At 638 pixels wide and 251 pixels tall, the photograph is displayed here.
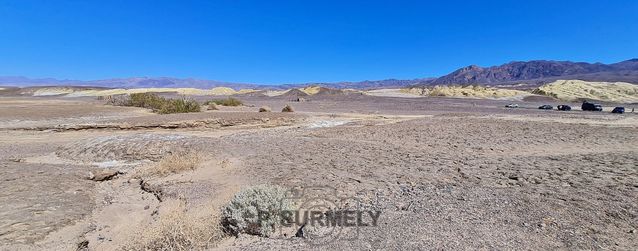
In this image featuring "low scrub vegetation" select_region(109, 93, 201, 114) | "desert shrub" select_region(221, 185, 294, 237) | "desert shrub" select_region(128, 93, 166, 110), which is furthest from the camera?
"desert shrub" select_region(128, 93, 166, 110)

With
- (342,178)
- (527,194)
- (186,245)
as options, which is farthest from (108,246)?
(527,194)

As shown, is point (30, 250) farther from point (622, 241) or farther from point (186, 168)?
point (622, 241)

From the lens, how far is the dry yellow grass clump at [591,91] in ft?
202

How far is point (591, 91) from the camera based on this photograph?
217 feet

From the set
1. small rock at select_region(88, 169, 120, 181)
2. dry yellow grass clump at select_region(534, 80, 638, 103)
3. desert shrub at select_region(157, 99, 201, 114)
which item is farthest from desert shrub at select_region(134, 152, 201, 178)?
dry yellow grass clump at select_region(534, 80, 638, 103)

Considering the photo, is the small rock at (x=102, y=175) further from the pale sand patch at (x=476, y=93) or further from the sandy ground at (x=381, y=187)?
the pale sand patch at (x=476, y=93)

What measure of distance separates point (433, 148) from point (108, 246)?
8138 mm

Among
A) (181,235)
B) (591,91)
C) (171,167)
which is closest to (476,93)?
(591,91)

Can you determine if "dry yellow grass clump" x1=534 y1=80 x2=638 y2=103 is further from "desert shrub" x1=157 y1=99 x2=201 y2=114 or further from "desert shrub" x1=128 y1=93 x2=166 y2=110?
"desert shrub" x1=128 y1=93 x2=166 y2=110

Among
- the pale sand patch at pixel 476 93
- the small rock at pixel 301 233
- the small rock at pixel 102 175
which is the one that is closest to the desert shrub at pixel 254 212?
the small rock at pixel 301 233

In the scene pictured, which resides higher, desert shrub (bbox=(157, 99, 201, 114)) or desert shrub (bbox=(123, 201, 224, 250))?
desert shrub (bbox=(157, 99, 201, 114))

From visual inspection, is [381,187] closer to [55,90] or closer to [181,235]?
[181,235]

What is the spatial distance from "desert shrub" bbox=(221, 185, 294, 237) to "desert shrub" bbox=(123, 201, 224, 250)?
17 cm

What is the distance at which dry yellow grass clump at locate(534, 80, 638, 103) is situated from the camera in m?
61.7
